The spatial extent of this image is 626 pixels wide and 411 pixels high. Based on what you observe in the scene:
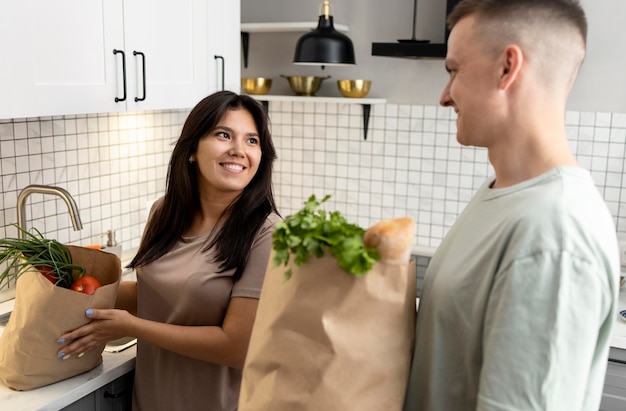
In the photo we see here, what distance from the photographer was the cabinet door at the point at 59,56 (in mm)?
1663

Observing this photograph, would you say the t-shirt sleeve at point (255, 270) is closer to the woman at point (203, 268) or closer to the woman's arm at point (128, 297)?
the woman at point (203, 268)

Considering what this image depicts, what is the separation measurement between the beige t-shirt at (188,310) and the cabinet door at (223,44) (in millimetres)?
966

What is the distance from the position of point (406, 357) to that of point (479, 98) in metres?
0.40

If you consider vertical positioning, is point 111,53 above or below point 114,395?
above

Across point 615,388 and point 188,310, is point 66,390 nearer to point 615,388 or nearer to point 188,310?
point 188,310

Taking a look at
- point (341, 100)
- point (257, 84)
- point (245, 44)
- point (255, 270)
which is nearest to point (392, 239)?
point (255, 270)

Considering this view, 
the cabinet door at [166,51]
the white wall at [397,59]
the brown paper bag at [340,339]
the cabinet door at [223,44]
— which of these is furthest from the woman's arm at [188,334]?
the white wall at [397,59]

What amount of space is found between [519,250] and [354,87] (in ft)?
6.98

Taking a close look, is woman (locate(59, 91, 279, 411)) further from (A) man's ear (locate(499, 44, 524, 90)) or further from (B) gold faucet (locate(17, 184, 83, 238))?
(A) man's ear (locate(499, 44, 524, 90))

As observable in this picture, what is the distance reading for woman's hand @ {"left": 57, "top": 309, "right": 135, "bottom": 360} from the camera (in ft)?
4.99

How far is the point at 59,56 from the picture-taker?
1806mm

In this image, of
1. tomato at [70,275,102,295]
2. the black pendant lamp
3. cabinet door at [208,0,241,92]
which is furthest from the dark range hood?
tomato at [70,275,102,295]

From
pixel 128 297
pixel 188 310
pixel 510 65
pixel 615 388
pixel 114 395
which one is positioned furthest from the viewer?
pixel 615 388

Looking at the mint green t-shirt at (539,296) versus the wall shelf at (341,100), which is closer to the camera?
the mint green t-shirt at (539,296)
